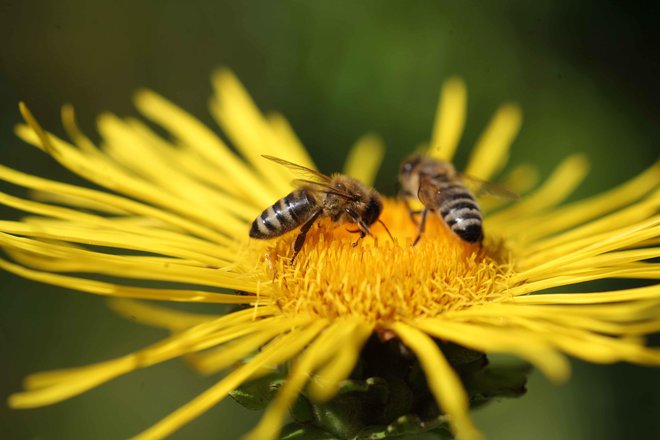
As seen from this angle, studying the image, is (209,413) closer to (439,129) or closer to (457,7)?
(439,129)

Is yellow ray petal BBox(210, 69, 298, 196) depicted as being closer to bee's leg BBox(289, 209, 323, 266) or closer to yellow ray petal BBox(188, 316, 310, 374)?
bee's leg BBox(289, 209, 323, 266)

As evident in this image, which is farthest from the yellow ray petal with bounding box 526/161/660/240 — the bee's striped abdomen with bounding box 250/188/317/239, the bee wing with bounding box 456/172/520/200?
the bee's striped abdomen with bounding box 250/188/317/239

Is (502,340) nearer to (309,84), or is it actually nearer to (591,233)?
(591,233)

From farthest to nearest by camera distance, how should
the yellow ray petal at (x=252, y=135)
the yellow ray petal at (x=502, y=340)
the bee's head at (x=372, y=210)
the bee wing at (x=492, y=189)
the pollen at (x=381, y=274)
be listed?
the yellow ray petal at (x=252, y=135) → the bee wing at (x=492, y=189) → the bee's head at (x=372, y=210) → the pollen at (x=381, y=274) → the yellow ray petal at (x=502, y=340)

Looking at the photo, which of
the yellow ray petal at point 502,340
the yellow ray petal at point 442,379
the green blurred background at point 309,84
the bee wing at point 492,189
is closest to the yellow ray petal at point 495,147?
the green blurred background at point 309,84

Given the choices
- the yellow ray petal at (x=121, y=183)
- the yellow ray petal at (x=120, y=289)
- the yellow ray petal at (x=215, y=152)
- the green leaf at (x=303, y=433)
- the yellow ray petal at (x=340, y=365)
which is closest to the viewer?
the yellow ray petal at (x=340, y=365)

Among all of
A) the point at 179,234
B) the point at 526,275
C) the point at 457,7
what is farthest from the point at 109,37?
the point at 526,275

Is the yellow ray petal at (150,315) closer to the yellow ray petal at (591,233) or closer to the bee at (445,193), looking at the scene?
the bee at (445,193)

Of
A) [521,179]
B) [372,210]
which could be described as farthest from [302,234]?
[521,179]
